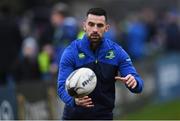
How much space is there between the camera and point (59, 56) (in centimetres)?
1869

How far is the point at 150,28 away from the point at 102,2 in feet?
19.6

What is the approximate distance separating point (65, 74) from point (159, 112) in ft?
34.9

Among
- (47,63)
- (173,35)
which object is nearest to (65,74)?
(47,63)

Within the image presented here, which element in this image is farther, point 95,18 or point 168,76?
point 168,76

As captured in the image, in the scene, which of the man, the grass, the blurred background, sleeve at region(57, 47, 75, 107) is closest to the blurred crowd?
the blurred background

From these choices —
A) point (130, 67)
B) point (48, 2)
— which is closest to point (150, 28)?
point (48, 2)

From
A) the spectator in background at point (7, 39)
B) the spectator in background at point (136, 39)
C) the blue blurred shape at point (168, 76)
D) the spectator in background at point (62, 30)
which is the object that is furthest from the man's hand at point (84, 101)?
the spectator in background at point (136, 39)

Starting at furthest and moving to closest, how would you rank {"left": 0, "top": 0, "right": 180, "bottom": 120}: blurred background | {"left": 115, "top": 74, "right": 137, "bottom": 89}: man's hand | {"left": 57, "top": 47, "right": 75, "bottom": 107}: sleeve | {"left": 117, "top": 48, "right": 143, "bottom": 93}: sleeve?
{"left": 0, "top": 0, "right": 180, "bottom": 120}: blurred background < {"left": 117, "top": 48, "right": 143, "bottom": 93}: sleeve < {"left": 57, "top": 47, "right": 75, "bottom": 107}: sleeve < {"left": 115, "top": 74, "right": 137, "bottom": 89}: man's hand

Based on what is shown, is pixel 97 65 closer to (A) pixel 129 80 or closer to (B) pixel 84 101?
(A) pixel 129 80

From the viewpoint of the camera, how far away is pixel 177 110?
2227 cm

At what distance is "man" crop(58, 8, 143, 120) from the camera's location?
11.8 m

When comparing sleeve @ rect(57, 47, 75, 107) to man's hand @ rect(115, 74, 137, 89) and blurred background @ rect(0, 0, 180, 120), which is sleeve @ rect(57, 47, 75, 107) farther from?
blurred background @ rect(0, 0, 180, 120)

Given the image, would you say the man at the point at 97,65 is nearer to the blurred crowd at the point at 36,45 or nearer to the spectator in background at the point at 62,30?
the blurred crowd at the point at 36,45

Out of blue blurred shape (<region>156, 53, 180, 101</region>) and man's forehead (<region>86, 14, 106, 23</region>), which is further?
blue blurred shape (<region>156, 53, 180, 101</region>)
